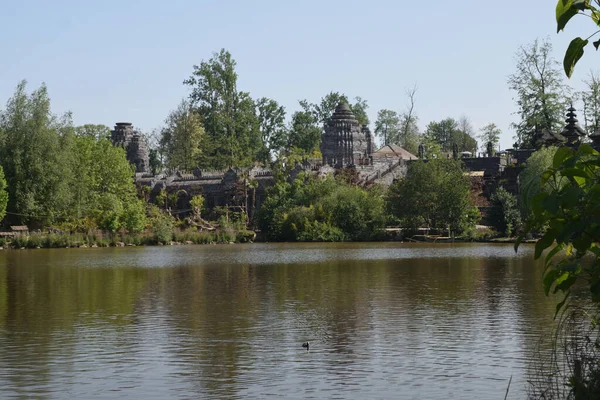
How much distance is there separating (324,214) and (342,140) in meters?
25.4

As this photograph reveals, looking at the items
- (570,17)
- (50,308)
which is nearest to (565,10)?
(570,17)

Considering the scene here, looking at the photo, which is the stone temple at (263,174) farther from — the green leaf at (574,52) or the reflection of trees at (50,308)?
the green leaf at (574,52)

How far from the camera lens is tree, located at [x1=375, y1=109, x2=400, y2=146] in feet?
484

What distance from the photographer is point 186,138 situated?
105m

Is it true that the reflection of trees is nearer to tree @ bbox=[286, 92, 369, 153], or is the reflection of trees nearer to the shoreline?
the shoreline

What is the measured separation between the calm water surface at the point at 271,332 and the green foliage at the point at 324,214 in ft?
92.1

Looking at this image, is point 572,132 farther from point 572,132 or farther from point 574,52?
point 574,52

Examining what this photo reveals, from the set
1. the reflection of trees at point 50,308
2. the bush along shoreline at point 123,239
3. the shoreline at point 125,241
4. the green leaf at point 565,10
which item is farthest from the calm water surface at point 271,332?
the bush along shoreline at point 123,239

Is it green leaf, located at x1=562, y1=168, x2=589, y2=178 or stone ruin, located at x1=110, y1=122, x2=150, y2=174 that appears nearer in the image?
green leaf, located at x1=562, y1=168, x2=589, y2=178

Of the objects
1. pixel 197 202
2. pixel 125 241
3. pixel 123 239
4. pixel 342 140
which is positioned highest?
pixel 342 140

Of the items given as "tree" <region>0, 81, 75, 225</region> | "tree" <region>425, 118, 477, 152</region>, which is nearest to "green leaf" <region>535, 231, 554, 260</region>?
"tree" <region>0, 81, 75, 225</region>

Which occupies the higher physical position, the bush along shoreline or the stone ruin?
the stone ruin

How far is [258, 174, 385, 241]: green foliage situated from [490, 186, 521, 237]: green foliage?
7.73 m

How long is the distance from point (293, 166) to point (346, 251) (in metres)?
30.6
